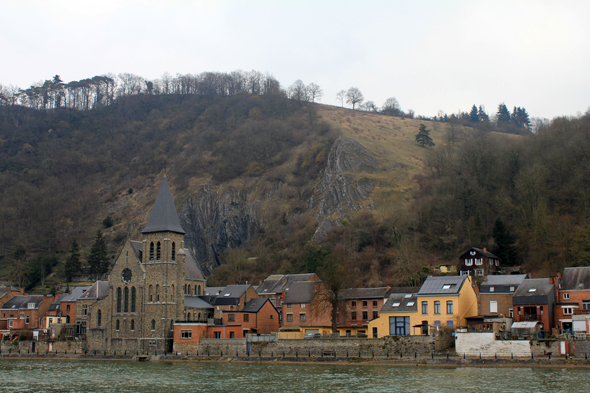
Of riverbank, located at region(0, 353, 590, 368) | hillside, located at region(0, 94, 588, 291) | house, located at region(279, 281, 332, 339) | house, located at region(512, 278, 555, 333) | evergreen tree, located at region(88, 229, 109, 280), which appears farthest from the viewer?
evergreen tree, located at region(88, 229, 109, 280)

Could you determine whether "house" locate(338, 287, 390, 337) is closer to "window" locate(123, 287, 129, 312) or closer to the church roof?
the church roof

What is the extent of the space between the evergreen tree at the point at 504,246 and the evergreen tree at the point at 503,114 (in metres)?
96.4

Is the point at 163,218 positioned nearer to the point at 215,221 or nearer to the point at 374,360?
the point at 374,360

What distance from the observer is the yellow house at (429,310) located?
4984 cm

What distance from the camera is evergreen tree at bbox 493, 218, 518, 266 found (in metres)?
66.8

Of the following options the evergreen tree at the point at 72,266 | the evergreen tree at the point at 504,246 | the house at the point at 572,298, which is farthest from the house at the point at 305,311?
the evergreen tree at the point at 72,266

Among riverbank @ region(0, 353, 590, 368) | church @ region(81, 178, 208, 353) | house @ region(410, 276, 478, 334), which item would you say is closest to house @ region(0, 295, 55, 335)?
riverbank @ region(0, 353, 590, 368)

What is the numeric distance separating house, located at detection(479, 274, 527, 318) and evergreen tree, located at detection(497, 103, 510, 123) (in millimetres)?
111696

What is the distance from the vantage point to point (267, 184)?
→ 371ft

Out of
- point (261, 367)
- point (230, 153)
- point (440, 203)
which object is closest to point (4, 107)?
point (230, 153)

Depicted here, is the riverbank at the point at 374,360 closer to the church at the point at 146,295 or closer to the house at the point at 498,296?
the church at the point at 146,295

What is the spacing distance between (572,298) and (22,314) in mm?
65640

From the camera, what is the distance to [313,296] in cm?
6194

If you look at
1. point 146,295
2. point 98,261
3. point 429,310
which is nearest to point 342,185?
point 98,261
